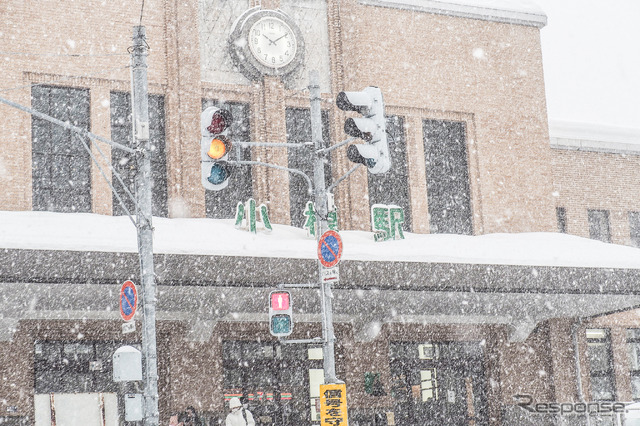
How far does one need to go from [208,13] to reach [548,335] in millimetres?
13169

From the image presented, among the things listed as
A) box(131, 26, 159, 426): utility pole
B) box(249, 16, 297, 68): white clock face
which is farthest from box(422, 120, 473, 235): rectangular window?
box(131, 26, 159, 426): utility pole

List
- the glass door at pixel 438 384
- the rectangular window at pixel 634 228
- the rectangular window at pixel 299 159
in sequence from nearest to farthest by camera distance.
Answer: the rectangular window at pixel 299 159
the glass door at pixel 438 384
the rectangular window at pixel 634 228

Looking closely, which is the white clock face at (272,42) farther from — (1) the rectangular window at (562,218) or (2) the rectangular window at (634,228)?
(2) the rectangular window at (634,228)

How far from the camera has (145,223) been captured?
1387cm

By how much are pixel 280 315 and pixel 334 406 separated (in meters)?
1.70

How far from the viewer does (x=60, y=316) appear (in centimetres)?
1922

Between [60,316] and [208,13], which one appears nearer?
[60,316]

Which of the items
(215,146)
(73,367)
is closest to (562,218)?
(73,367)

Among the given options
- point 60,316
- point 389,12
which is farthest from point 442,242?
point 60,316

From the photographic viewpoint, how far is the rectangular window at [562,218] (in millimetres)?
28656

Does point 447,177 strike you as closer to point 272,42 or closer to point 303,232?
point 303,232

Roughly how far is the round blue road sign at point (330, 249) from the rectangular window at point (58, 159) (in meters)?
9.42

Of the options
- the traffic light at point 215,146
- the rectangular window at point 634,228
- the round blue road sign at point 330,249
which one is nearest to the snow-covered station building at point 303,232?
the rectangular window at point 634,228

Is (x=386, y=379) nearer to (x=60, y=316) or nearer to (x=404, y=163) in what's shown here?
(x=404, y=163)
